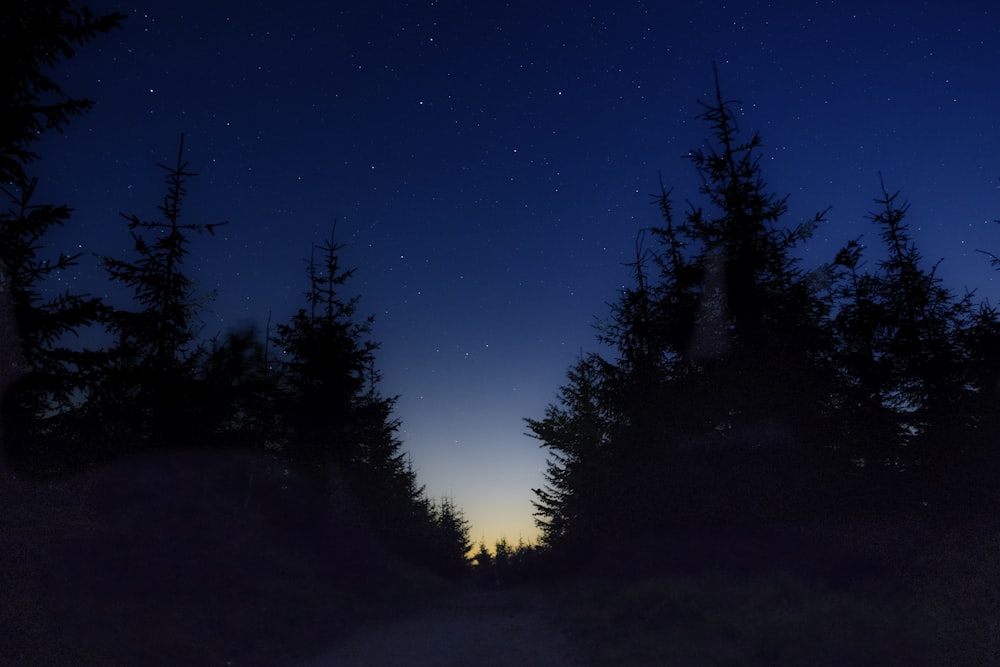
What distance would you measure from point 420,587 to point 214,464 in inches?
536

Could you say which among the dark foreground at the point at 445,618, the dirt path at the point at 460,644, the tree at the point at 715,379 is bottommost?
the dirt path at the point at 460,644

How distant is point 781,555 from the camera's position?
46.4ft

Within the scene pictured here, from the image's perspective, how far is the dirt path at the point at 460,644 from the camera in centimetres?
1220

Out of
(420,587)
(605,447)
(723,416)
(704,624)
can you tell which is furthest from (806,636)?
(420,587)

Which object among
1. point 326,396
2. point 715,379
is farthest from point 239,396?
point 715,379

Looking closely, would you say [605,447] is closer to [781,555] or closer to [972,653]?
[781,555]

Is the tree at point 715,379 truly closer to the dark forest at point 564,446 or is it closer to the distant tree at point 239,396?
the dark forest at point 564,446

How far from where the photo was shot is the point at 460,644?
1448 cm

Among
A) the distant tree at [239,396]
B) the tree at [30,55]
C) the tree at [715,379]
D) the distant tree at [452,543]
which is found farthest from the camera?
the distant tree at [452,543]

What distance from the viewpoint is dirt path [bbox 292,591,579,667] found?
1220cm

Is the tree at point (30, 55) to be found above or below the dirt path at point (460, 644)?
above

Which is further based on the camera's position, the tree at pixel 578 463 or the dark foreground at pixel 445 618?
the tree at pixel 578 463

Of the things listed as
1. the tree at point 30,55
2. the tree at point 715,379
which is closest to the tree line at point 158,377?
the tree at point 30,55

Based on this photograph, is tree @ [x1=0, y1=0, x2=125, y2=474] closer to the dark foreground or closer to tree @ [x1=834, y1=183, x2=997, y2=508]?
the dark foreground
